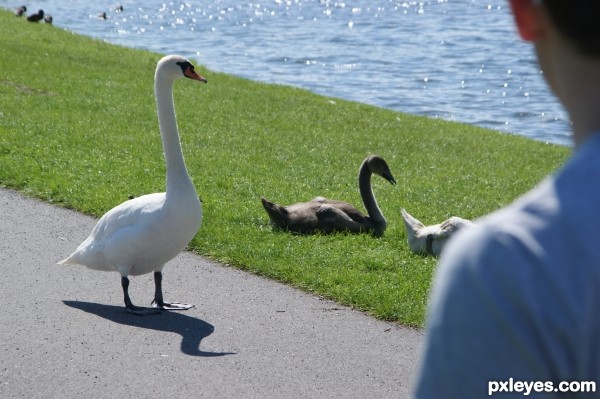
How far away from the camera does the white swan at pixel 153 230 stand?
224 inches

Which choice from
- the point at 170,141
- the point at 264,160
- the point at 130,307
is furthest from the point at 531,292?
the point at 264,160

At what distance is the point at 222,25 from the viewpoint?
110ft

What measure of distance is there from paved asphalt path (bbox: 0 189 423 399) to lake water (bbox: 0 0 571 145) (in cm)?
1237

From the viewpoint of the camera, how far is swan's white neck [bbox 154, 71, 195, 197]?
227 inches

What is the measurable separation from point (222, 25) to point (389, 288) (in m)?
28.2

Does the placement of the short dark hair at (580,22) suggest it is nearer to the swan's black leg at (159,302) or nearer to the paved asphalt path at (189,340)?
the paved asphalt path at (189,340)

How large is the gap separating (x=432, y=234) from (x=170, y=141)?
2.14 meters

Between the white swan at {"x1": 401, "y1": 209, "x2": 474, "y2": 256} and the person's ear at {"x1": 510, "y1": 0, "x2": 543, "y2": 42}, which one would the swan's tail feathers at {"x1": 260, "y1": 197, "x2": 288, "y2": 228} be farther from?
the person's ear at {"x1": 510, "y1": 0, "x2": 543, "y2": 42}

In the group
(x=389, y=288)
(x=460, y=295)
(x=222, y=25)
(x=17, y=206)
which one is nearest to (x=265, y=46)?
(x=222, y=25)

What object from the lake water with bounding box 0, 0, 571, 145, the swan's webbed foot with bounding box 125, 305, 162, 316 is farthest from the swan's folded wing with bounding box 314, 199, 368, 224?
the lake water with bounding box 0, 0, 571, 145

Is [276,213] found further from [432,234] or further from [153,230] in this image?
[153,230]

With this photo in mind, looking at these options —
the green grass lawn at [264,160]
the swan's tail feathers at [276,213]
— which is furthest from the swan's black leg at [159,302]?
the swan's tail feathers at [276,213]

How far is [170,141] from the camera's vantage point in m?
6.04

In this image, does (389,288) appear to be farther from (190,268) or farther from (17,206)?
(17,206)
